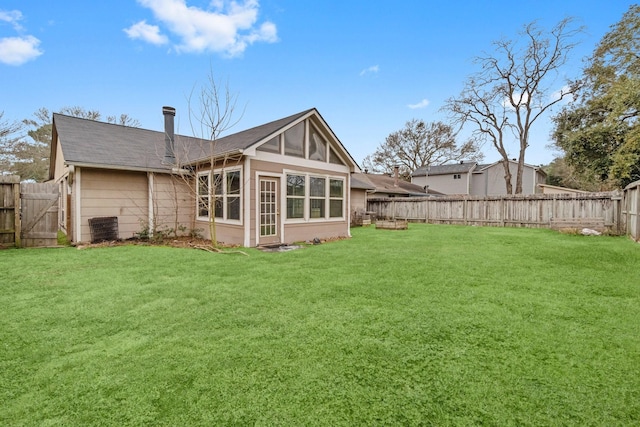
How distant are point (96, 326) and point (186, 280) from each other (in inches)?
65.7

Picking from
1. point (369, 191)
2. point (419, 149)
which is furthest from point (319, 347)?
point (419, 149)

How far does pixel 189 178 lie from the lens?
9820mm

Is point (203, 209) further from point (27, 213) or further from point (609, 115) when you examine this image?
point (609, 115)

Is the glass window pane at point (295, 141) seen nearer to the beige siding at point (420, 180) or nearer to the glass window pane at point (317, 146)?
the glass window pane at point (317, 146)

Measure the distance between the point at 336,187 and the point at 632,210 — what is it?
30.2 ft

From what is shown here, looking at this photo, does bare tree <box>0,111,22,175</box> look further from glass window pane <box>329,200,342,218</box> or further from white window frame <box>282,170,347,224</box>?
glass window pane <box>329,200,342,218</box>

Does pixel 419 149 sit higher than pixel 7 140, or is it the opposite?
pixel 419 149

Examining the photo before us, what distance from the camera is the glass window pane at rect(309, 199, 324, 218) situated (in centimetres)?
941

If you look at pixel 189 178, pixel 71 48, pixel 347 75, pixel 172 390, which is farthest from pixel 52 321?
pixel 347 75

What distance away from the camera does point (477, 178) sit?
96.5 ft

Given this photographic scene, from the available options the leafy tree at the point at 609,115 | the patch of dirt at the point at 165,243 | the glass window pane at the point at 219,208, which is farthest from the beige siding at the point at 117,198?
the leafy tree at the point at 609,115

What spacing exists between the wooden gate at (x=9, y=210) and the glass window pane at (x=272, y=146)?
6097 millimetres

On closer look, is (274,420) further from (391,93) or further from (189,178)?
(391,93)

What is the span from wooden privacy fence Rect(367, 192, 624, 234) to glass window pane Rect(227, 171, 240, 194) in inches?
429
